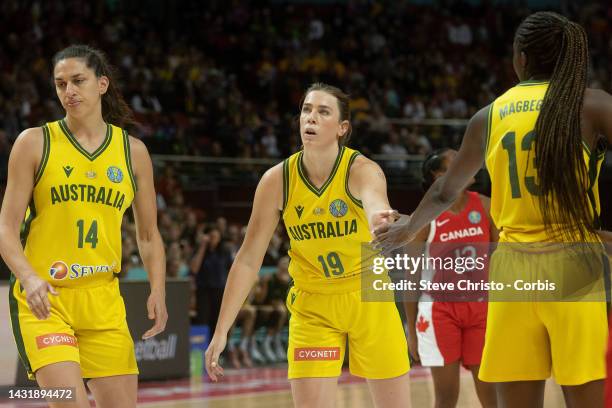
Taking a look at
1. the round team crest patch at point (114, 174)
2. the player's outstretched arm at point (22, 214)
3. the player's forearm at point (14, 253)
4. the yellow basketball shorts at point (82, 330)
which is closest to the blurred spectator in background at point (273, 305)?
the round team crest patch at point (114, 174)

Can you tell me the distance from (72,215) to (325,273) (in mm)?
1246

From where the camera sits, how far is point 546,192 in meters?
3.23

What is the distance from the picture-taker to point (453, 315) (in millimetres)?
6176

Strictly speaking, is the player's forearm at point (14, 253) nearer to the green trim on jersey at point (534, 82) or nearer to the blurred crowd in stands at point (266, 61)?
the green trim on jersey at point (534, 82)

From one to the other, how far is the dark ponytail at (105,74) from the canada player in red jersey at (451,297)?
233cm

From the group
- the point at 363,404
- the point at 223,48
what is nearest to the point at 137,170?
the point at 363,404

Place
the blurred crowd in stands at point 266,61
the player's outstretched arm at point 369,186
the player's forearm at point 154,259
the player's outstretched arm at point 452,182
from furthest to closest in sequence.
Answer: the blurred crowd in stands at point 266,61 < the player's forearm at point 154,259 < the player's outstretched arm at point 369,186 < the player's outstretched arm at point 452,182

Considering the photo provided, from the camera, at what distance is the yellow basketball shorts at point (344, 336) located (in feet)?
15.4

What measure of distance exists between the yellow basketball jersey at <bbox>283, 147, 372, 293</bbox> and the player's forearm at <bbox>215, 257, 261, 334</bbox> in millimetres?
266

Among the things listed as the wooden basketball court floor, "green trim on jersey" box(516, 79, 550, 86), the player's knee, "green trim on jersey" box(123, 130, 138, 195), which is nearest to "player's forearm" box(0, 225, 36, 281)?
"green trim on jersey" box(123, 130, 138, 195)

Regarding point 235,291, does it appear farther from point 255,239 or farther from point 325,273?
point 325,273

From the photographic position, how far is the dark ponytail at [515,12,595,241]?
3197mm

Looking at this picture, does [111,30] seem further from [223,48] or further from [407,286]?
[407,286]

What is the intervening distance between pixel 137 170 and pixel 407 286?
2449 mm
